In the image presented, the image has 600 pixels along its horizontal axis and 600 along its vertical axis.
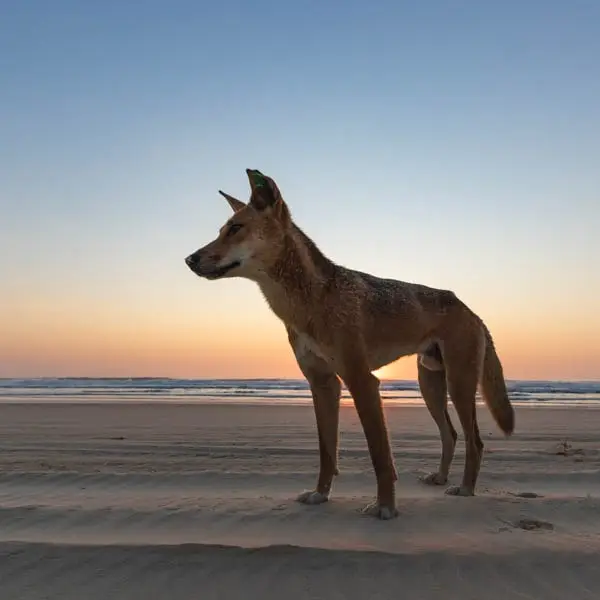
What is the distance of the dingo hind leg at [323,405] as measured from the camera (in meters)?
5.53

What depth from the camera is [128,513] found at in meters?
5.04

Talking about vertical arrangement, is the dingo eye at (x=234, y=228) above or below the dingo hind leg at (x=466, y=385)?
above

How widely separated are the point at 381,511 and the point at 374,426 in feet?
2.28

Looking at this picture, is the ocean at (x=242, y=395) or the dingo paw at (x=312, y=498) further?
the ocean at (x=242, y=395)

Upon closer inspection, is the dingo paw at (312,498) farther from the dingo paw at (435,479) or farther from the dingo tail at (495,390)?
the dingo tail at (495,390)

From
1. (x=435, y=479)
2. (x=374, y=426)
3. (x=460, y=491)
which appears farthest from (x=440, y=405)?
(x=374, y=426)

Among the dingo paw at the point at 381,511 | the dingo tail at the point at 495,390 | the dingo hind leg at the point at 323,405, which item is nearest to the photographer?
the dingo paw at the point at 381,511

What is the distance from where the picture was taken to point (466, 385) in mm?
5957

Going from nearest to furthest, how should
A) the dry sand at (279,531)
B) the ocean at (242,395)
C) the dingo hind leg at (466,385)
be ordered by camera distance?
the dry sand at (279,531), the dingo hind leg at (466,385), the ocean at (242,395)

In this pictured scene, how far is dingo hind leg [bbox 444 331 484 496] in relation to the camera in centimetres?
595

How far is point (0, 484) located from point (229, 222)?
4.04 metres

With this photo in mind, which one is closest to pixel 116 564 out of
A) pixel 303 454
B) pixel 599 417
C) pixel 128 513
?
pixel 128 513

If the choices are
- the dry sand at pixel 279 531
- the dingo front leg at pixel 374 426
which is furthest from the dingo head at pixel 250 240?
the dry sand at pixel 279 531

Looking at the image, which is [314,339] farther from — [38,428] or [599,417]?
[599,417]
